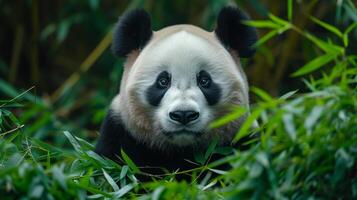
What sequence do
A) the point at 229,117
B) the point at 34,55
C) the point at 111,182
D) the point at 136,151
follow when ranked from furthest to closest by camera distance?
the point at 34,55 → the point at 136,151 → the point at 111,182 → the point at 229,117

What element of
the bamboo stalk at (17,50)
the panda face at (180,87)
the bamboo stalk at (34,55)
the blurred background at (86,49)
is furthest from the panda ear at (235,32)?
the bamboo stalk at (17,50)

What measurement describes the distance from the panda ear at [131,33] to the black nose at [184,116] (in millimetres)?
621

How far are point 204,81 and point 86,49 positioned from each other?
4601 mm

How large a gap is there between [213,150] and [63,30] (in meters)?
3.28

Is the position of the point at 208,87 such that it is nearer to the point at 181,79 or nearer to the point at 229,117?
the point at 181,79

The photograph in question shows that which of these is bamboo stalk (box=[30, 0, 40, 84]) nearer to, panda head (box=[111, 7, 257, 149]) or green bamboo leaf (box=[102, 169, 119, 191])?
panda head (box=[111, 7, 257, 149])

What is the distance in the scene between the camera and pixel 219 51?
3.37m

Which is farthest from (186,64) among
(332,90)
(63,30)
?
(63,30)

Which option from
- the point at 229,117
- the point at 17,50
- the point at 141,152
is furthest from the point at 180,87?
the point at 17,50

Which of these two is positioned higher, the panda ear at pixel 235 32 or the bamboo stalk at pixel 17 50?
the panda ear at pixel 235 32

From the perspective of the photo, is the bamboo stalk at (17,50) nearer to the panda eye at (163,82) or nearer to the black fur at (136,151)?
the black fur at (136,151)

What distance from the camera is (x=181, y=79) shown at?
Result: 3154 mm

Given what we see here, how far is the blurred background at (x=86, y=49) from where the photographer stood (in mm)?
6129

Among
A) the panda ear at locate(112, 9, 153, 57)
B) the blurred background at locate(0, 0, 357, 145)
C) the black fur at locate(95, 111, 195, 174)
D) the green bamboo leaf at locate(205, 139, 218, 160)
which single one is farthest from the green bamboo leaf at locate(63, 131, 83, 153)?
the blurred background at locate(0, 0, 357, 145)
